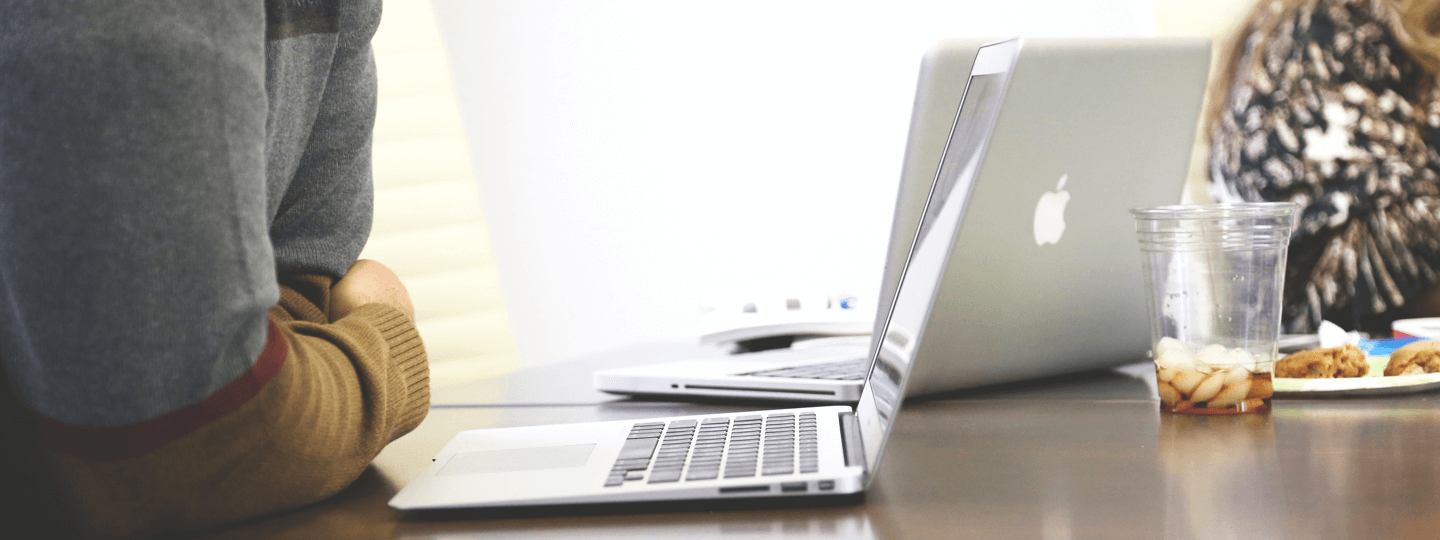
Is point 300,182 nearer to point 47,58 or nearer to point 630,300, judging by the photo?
point 47,58

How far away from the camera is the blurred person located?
357mm

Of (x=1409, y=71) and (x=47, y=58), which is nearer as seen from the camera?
(x=47, y=58)

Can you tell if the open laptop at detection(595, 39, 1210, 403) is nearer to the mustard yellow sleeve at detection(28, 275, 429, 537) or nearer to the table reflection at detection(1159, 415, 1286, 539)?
the table reflection at detection(1159, 415, 1286, 539)

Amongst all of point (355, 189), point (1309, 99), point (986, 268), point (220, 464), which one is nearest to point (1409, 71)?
point (1309, 99)

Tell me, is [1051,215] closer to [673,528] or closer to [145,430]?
[673,528]

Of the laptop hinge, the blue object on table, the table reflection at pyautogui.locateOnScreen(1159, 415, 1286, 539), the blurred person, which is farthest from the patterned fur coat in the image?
the blurred person

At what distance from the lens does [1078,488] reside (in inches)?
17.4

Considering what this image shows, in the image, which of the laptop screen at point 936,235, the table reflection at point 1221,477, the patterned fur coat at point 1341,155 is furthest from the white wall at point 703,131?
the laptop screen at point 936,235

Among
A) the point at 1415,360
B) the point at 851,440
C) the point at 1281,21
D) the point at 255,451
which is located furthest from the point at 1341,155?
the point at 255,451

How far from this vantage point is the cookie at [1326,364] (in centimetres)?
69

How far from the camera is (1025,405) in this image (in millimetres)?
685

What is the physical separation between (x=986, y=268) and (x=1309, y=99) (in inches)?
45.1

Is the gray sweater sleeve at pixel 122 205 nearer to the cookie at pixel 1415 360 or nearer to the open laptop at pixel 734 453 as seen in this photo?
the open laptop at pixel 734 453

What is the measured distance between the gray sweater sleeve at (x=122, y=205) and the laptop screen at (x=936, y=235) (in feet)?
0.87
